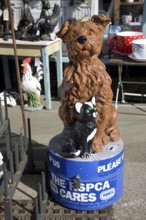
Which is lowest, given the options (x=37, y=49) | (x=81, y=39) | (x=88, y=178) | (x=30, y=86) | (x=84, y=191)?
(x=84, y=191)

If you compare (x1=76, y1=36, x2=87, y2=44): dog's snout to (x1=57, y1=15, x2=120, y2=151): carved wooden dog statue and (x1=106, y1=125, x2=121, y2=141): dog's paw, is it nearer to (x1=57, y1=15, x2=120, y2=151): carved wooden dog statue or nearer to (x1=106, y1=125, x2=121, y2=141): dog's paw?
(x1=57, y1=15, x2=120, y2=151): carved wooden dog statue

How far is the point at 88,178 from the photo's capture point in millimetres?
2570

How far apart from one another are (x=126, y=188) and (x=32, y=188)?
3.10 feet

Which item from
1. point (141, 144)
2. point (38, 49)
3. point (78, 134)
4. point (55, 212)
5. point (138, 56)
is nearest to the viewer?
point (78, 134)

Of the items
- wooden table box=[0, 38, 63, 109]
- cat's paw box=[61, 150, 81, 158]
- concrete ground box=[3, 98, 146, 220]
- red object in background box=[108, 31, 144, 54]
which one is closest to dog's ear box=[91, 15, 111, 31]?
cat's paw box=[61, 150, 81, 158]

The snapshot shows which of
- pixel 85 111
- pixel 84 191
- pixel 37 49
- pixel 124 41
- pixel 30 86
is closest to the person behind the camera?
pixel 85 111

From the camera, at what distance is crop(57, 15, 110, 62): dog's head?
2.42m

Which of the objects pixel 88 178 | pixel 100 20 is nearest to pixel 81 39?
pixel 100 20

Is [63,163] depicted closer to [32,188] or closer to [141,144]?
[32,188]

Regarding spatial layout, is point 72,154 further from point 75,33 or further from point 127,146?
point 127,146

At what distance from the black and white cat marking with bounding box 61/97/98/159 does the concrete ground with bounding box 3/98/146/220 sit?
Result: 699 millimetres

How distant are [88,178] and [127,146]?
1479mm

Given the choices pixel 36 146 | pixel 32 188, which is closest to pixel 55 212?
pixel 32 188

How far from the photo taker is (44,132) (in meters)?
4.38
